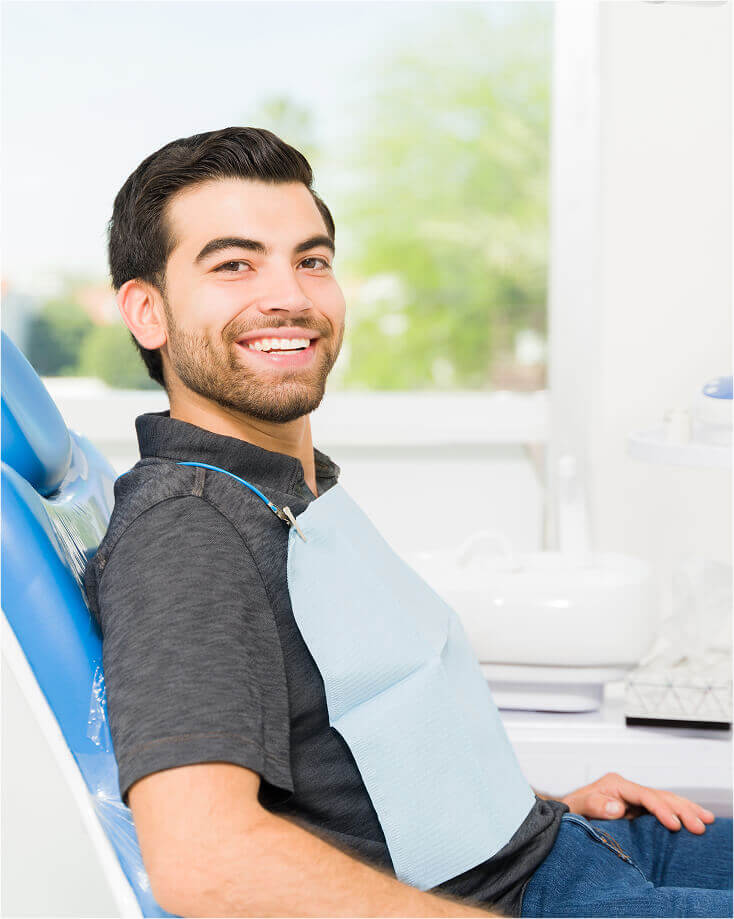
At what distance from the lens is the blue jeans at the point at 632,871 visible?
84 centimetres

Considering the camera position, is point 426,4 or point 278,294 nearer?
point 278,294

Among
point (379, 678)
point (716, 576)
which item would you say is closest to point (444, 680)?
point (379, 678)

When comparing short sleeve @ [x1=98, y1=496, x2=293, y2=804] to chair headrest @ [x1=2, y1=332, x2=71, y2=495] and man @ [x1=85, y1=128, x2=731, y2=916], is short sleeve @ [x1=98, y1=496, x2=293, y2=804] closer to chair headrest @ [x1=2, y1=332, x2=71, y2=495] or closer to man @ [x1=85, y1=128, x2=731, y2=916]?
man @ [x1=85, y1=128, x2=731, y2=916]

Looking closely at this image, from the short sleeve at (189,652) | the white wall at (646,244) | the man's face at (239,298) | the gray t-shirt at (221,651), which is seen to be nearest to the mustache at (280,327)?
the man's face at (239,298)

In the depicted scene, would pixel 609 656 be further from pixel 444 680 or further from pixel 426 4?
pixel 426 4

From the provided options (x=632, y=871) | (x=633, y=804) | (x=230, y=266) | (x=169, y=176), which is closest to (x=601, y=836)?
(x=632, y=871)

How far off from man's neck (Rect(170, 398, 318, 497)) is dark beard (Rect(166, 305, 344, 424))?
1 centimetres

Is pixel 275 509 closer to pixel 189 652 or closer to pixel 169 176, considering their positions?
pixel 189 652

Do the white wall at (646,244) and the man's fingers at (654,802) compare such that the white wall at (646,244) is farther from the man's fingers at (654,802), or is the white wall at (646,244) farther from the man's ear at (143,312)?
the man's ear at (143,312)

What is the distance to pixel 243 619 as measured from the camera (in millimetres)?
720

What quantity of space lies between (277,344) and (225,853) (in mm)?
486

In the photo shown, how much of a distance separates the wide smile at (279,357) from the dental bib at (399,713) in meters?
0.14

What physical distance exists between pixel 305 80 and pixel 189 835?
8303 mm

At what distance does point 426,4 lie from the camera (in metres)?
8.23
